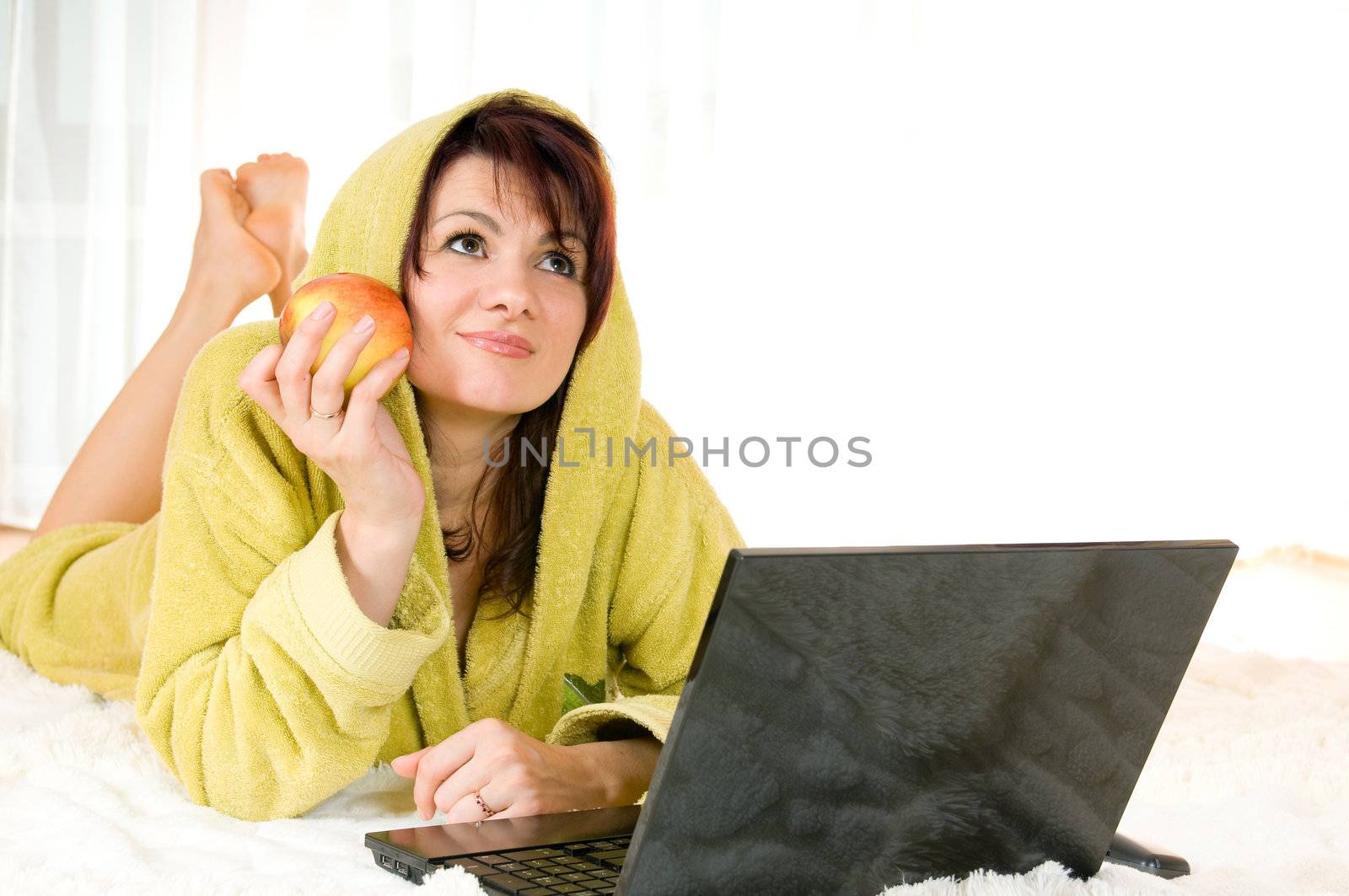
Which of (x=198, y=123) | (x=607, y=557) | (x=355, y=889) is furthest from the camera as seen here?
(x=198, y=123)

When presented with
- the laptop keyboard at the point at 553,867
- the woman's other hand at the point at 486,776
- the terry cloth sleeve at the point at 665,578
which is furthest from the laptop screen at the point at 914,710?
the terry cloth sleeve at the point at 665,578

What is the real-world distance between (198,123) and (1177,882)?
3.27 meters

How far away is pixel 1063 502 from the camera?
3754 mm

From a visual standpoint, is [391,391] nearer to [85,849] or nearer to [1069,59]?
[85,849]

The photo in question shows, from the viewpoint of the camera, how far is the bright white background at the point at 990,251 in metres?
3.66

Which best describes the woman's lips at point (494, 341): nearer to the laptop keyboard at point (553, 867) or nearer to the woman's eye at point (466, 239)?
the woman's eye at point (466, 239)

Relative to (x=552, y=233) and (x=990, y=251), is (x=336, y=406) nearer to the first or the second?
(x=552, y=233)

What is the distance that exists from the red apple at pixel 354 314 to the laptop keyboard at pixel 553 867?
0.37 m

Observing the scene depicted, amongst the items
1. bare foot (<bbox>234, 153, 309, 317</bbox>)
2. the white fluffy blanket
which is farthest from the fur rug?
bare foot (<bbox>234, 153, 309, 317</bbox>)

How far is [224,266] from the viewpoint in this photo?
2113mm

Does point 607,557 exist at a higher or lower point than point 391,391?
lower

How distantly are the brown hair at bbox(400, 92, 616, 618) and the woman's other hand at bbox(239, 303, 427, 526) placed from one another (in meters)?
0.24

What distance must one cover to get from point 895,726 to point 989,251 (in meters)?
3.24

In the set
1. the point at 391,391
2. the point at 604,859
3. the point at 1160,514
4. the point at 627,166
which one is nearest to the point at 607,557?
the point at 391,391
